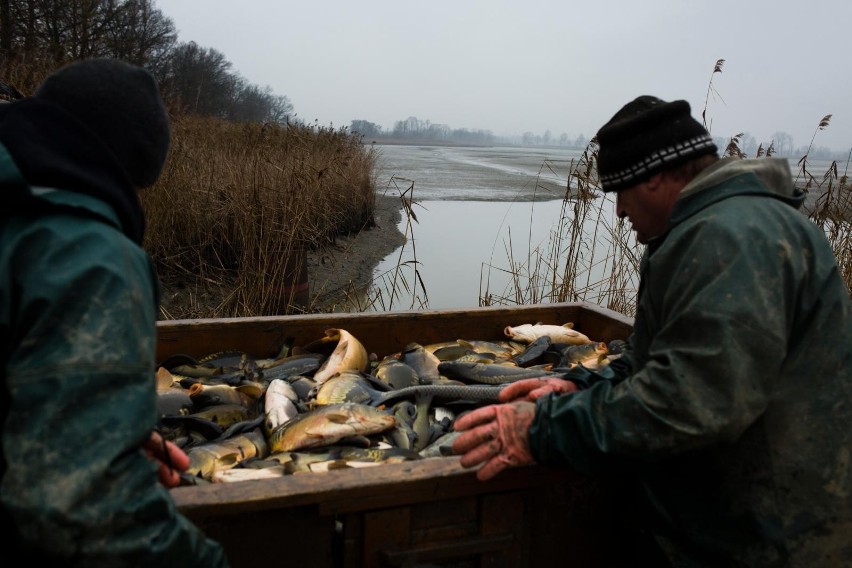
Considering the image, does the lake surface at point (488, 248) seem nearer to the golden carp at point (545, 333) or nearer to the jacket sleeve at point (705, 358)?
the golden carp at point (545, 333)

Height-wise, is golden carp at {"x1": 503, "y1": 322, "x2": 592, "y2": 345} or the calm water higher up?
golden carp at {"x1": 503, "y1": 322, "x2": 592, "y2": 345}

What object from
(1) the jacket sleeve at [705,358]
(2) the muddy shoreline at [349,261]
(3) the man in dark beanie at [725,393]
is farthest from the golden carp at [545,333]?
(2) the muddy shoreline at [349,261]

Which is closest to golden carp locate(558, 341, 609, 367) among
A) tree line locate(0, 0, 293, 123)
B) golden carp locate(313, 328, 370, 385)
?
golden carp locate(313, 328, 370, 385)

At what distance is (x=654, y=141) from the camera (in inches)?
85.3

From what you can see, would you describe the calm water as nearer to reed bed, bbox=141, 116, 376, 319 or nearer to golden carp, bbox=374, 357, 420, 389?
reed bed, bbox=141, 116, 376, 319

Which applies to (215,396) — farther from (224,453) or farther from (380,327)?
(380,327)

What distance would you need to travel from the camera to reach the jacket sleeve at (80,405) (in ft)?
4.01

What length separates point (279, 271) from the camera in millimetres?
6055

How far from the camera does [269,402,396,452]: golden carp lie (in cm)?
279

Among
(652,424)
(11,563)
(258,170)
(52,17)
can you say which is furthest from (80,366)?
(52,17)

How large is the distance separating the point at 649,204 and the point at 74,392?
1.77 m

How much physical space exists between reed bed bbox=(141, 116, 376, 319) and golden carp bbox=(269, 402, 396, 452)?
10.4 ft

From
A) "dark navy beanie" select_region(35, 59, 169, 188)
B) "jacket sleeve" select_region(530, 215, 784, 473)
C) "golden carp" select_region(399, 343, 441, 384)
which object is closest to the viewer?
"dark navy beanie" select_region(35, 59, 169, 188)

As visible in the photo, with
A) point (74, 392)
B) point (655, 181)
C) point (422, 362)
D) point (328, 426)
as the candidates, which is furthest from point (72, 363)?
point (422, 362)
